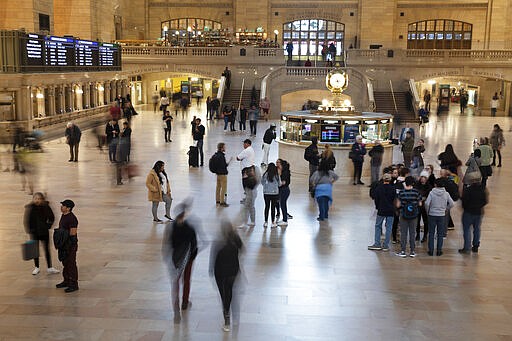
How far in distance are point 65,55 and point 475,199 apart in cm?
2181

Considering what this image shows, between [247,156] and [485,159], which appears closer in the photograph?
[247,156]

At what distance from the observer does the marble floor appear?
23.8 ft

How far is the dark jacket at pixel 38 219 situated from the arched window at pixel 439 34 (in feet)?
140

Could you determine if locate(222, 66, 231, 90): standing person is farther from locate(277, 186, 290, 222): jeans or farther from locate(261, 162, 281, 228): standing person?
locate(261, 162, 281, 228): standing person

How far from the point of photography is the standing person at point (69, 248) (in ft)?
26.9

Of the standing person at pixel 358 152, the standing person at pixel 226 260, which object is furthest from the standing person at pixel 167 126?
the standing person at pixel 226 260

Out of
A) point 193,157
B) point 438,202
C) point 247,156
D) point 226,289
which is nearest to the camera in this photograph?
point 226,289

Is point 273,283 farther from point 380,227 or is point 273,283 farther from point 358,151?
point 358,151

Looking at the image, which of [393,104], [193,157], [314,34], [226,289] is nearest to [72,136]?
[193,157]

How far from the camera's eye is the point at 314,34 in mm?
47844

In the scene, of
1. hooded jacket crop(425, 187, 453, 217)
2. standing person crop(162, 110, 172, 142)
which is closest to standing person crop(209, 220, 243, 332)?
hooded jacket crop(425, 187, 453, 217)

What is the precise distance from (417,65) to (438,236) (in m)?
30.4

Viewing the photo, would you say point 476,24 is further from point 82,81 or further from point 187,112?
point 82,81

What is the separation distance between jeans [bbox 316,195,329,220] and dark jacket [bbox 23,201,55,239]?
5265 millimetres
